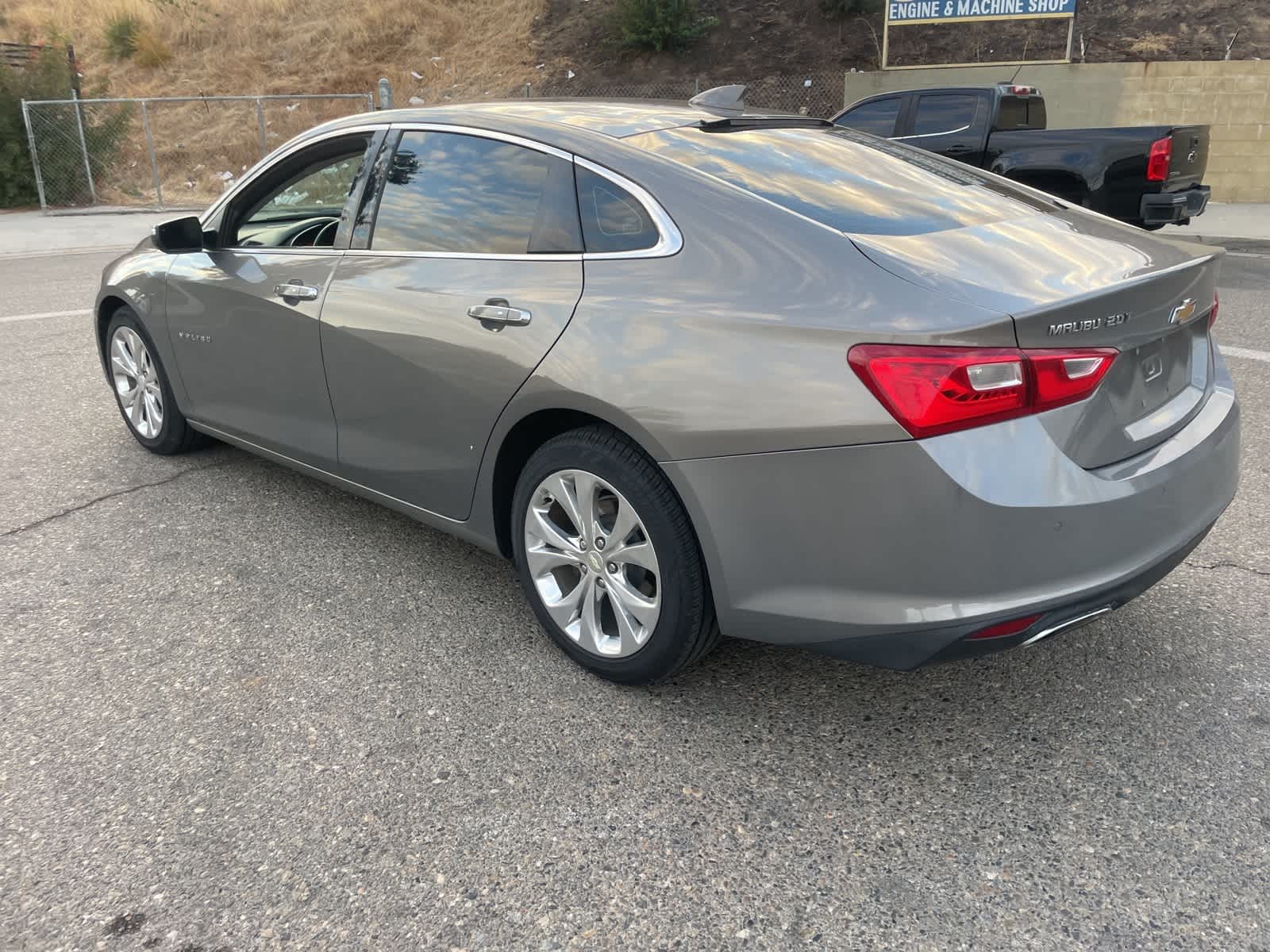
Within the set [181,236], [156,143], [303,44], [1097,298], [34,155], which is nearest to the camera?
[1097,298]

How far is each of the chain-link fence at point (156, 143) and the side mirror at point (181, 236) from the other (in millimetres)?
13619

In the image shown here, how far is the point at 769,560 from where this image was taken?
248 centimetres

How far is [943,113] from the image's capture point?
10.8 meters

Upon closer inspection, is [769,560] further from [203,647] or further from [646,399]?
[203,647]

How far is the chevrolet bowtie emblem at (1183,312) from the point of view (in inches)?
104

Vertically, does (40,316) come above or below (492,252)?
below

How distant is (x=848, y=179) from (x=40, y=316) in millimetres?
8301

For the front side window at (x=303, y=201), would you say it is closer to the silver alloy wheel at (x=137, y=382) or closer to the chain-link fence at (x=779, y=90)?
the silver alloy wheel at (x=137, y=382)

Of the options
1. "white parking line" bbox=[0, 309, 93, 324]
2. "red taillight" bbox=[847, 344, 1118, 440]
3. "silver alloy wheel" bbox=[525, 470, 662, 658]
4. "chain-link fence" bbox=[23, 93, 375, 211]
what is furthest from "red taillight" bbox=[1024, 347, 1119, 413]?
"chain-link fence" bbox=[23, 93, 375, 211]

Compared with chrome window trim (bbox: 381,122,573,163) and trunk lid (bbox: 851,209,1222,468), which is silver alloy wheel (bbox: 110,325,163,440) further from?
trunk lid (bbox: 851,209,1222,468)

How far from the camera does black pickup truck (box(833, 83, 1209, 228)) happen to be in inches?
356

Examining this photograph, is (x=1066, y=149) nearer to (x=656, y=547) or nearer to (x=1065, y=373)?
(x=1065, y=373)

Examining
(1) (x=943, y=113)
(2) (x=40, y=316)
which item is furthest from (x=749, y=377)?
(1) (x=943, y=113)

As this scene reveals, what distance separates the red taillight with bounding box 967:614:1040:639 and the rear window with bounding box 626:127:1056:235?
3.34ft
